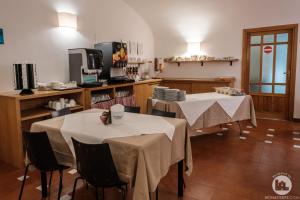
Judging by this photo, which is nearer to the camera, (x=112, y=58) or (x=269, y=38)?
(x=112, y=58)

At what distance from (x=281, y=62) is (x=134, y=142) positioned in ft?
16.0

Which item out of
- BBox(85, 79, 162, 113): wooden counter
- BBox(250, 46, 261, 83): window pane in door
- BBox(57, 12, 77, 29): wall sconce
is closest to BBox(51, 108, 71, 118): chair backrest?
BBox(85, 79, 162, 113): wooden counter

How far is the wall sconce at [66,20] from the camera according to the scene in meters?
4.10

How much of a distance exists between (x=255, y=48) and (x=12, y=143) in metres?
5.25

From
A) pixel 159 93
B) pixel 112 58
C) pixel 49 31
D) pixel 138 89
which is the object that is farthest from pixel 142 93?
pixel 49 31

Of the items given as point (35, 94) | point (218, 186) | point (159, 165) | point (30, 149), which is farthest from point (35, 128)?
point (218, 186)

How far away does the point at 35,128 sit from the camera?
2.35m

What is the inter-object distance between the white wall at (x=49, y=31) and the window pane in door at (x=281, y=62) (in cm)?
353

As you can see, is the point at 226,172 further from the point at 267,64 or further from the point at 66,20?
the point at 267,64

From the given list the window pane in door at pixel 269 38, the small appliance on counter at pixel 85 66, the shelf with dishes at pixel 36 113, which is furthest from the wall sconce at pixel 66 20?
the window pane in door at pixel 269 38

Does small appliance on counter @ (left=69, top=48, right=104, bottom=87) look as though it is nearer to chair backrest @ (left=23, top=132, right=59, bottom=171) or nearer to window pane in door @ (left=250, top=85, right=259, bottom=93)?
chair backrest @ (left=23, top=132, right=59, bottom=171)

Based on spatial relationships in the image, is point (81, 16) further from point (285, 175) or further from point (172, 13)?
point (285, 175)

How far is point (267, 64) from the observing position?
5.57 metres

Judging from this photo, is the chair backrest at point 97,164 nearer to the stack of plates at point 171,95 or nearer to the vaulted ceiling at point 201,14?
the stack of plates at point 171,95
